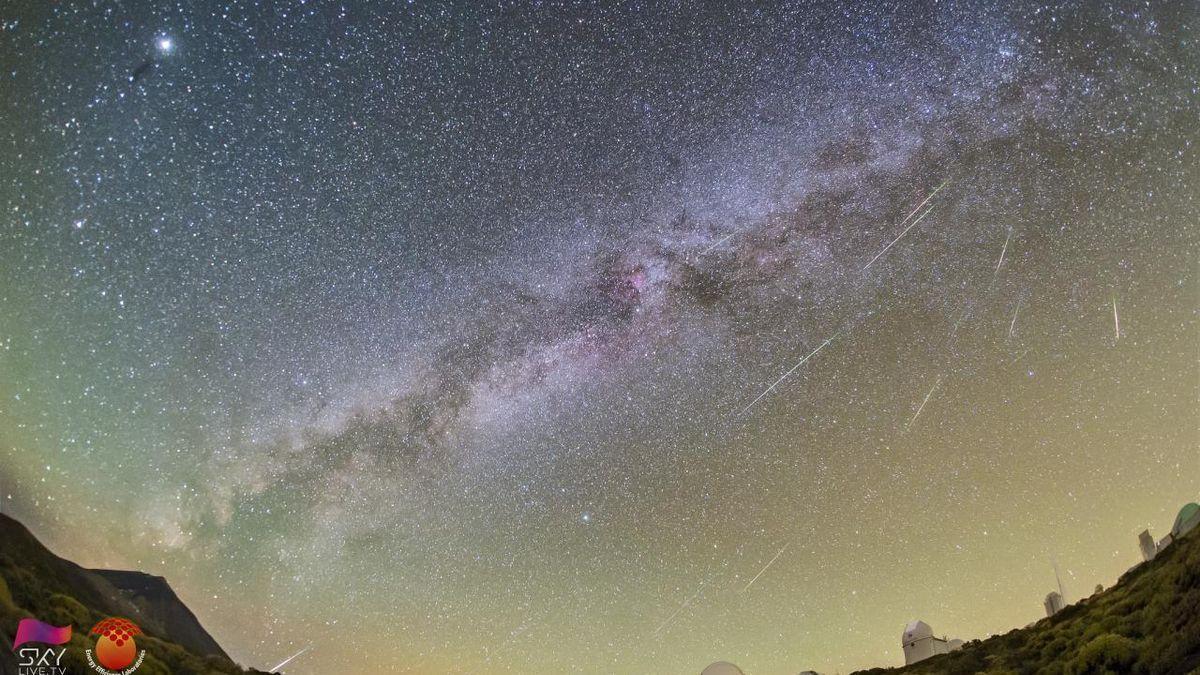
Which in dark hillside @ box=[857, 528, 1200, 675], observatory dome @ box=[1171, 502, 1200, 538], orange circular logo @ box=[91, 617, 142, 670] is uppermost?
observatory dome @ box=[1171, 502, 1200, 538]

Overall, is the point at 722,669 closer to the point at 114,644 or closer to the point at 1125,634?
the point at 1125,634

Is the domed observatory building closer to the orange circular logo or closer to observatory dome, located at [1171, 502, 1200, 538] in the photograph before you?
observatory dome, located at [1171, 502, 1200, 538]

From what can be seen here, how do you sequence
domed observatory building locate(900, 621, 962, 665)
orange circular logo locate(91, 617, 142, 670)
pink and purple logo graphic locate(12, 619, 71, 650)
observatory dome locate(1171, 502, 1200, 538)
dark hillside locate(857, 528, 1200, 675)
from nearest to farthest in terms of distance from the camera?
dark hillside locate(857, 528, 1200, 675), pink and purple logo graphic locate(12, 619, 71, 650), orange circular logo locate(91, 617, 142, 670), observatory dome locate(1171, 502, 1200, 538), domed observatory building locate(900, 621, 962, 665)

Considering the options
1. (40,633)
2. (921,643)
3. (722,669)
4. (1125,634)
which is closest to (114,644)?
(40,633)

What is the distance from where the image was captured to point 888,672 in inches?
1063

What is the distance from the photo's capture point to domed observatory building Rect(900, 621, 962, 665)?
30.0 metres

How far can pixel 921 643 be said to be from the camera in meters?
30.5

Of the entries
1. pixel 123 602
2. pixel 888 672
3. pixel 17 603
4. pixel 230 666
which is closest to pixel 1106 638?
pixel 888 672

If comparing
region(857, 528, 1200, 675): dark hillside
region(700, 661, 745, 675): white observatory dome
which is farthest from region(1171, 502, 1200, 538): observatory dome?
region(700, 661, 745, 675): white observatory dome

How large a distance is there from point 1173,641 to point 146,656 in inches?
1028

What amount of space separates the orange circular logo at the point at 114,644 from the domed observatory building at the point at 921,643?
1214 inches

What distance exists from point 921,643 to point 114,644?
31969 mm

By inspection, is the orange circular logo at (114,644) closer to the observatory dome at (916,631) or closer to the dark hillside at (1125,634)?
the dark hillside at (1125,634)

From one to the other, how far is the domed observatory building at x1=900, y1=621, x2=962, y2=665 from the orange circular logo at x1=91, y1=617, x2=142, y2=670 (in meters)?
30.8
